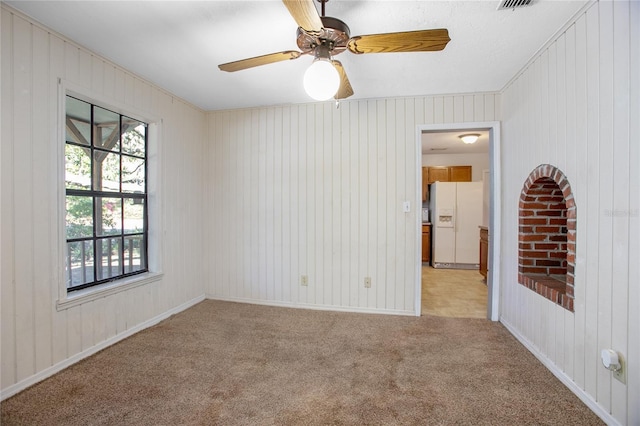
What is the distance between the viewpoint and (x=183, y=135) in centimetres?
337

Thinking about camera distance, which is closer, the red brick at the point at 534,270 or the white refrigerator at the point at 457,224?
the red brick at the point at 534,270

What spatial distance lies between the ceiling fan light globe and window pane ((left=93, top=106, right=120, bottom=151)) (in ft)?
6.79

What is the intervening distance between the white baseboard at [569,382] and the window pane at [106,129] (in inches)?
156

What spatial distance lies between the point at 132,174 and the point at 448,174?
5.78 metres

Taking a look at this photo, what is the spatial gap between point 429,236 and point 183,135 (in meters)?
4.98

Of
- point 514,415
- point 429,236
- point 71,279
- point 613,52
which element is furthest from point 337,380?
point 429,236

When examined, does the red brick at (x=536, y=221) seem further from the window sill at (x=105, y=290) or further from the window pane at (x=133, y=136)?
the window pane at (x=133, y=136)

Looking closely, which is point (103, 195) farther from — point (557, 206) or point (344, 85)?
point (557, 206)

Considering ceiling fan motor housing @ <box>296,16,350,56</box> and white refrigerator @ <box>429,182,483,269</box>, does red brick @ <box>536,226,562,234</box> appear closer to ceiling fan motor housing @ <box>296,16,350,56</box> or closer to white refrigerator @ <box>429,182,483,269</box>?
ceiling fan motor housing @ <box>296,16,350,56</box>

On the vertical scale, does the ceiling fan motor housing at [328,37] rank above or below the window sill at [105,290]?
above

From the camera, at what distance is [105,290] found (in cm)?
243

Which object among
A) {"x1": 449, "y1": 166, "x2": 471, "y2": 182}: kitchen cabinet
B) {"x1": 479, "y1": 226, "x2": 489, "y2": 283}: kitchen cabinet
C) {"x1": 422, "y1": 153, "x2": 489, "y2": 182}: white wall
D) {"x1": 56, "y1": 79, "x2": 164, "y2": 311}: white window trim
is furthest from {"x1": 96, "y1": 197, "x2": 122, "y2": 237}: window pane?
{"x1": 449, "y1": 166, "x2": 471, "y2": 182}: kitchen cabinet

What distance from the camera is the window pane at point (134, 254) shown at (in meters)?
2.81

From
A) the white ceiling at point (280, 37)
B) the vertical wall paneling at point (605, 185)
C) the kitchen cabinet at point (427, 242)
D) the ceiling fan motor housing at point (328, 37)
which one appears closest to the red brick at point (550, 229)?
the vertical wall paneling at point (605, 185)
